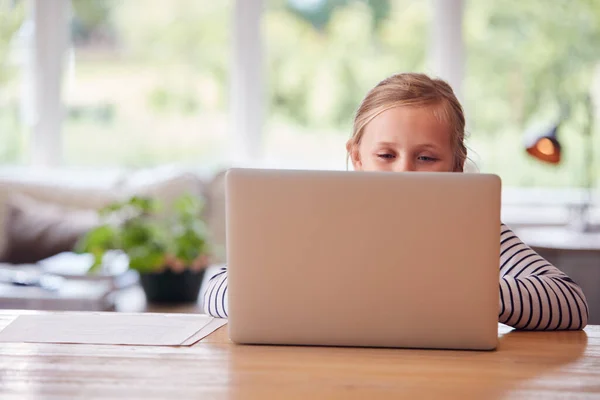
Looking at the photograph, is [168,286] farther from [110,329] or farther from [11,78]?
[11,78]

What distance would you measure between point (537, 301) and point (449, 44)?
350 cm

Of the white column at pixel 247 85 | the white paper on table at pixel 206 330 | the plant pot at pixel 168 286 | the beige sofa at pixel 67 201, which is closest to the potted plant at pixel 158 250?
the plant pot at pixel 168 286

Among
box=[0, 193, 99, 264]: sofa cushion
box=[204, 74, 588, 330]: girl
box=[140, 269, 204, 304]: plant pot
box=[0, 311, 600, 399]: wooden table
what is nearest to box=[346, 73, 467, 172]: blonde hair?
box=[204, 74, 588, 330]: girl

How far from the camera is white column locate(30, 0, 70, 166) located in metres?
4.67

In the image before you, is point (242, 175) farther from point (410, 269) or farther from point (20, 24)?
point (20, 24)

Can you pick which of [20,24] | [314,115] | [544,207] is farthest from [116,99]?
[544,207]

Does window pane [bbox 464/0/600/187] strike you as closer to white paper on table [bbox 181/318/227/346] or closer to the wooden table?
white paper on table [bbox 181/318/227/346]

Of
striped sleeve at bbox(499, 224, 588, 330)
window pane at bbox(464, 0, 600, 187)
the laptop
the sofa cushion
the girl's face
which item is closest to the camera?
the laptop

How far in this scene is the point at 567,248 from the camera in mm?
3068

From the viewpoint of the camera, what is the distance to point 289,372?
95 cm

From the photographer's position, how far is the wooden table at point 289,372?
884 mm

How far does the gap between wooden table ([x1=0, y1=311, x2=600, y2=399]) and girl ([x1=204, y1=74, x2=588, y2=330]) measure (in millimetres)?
117

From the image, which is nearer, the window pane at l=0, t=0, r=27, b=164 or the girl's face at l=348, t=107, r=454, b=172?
the girl's face at l=348, t=107, r=454, b=172

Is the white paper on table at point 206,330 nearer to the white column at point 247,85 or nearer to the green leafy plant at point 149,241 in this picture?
the green leafy plant at point 149,241
